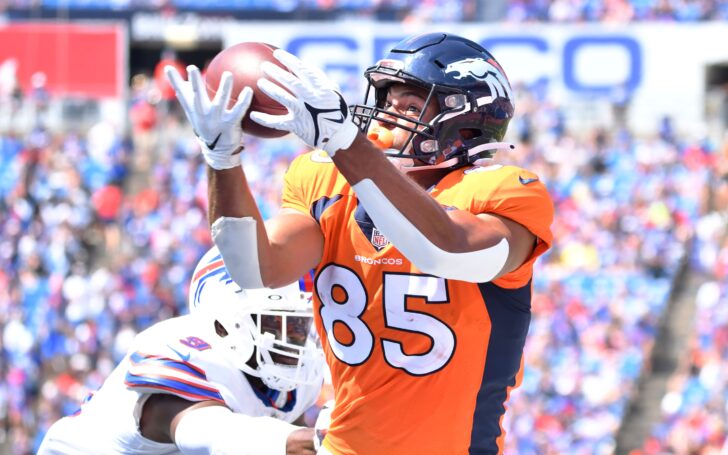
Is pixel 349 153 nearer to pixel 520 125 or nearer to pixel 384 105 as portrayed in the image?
pixel 384 105

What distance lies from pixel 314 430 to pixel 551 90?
1408cm

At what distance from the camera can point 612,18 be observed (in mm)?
17516

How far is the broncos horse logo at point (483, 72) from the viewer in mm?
3043

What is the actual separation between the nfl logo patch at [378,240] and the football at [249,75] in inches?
13.6

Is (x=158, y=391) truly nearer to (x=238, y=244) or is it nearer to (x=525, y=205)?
(x=238, y=244)

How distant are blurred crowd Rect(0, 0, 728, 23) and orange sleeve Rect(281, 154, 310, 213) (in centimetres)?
1487

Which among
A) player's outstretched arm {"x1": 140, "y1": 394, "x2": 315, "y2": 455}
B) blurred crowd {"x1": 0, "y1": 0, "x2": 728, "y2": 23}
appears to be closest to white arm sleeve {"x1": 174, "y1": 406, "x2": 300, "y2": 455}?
player's outstretched arm {"x1": 140, "y1": 394, "x2": 315, "y2": 455}

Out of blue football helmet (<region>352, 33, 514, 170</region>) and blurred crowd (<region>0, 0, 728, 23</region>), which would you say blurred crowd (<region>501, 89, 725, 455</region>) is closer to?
blurred crowd (<region>0, 0, 728, 23</region>)

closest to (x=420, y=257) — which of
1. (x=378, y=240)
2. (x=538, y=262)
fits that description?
(x=378, y=240)

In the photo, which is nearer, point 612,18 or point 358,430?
point 358,430

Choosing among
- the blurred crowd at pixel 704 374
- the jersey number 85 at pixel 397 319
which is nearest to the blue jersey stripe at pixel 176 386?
the jersey number 85 at pixel 397 319

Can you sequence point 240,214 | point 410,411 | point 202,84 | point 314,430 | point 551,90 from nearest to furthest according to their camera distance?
point 202,84, point 240,214, point 410,411, point 314,430, point 551,90

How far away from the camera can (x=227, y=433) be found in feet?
11.5

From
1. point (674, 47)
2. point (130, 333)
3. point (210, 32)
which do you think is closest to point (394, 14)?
point (210, 32)
